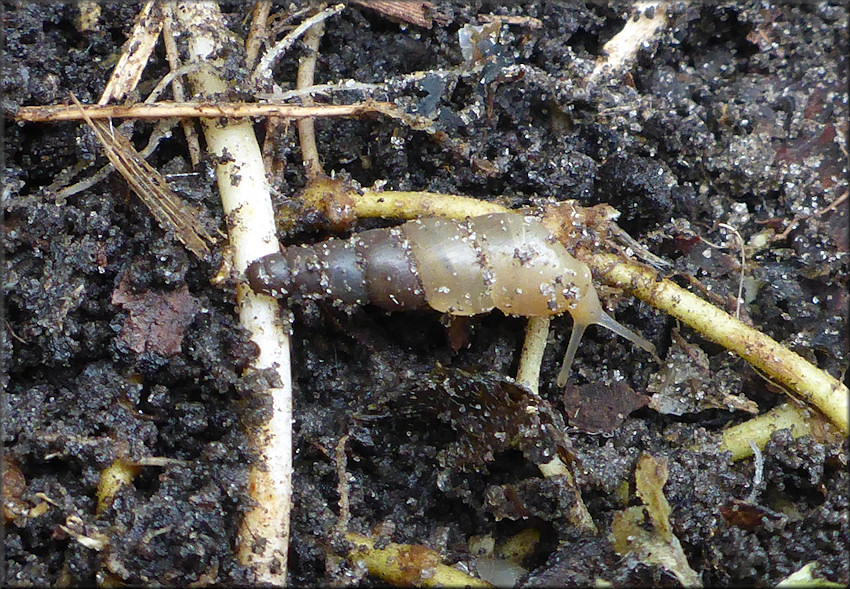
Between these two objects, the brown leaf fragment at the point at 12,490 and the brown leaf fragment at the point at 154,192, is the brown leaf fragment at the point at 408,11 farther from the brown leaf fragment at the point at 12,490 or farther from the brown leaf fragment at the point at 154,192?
the brown leaf fragment at the point at 12,490

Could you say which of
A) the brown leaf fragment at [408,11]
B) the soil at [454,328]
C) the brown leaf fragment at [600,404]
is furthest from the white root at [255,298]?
the brown leaf fragment at [600,404]

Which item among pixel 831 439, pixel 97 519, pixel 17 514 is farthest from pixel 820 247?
pixel 17 514

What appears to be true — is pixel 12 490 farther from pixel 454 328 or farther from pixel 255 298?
pixel 454 328

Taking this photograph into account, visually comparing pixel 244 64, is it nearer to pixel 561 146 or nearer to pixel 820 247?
pixel 561 146

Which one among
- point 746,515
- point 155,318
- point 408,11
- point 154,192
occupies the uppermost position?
point 408,11

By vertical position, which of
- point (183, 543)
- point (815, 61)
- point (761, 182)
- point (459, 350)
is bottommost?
point (183, 543)

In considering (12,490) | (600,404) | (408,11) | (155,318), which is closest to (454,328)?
(600,404)
